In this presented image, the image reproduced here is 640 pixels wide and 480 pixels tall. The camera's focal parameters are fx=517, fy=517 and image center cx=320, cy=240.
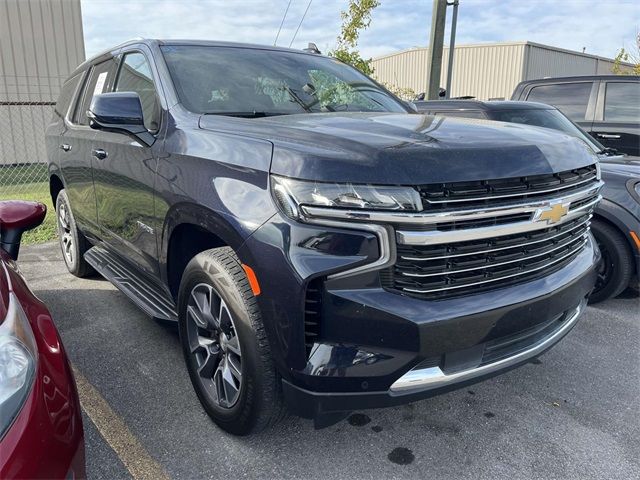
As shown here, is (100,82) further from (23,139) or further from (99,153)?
(23,139)

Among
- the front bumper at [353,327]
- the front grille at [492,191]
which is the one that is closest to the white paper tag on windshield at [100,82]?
the front bumper at [353,327]

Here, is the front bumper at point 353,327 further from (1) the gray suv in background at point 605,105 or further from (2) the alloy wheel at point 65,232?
(1) the gray suv in background at point 605,105

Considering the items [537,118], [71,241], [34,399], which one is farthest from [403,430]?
[537,118]

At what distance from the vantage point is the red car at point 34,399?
130 centimetres

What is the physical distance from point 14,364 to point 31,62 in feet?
42.6

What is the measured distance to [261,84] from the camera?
120 inches

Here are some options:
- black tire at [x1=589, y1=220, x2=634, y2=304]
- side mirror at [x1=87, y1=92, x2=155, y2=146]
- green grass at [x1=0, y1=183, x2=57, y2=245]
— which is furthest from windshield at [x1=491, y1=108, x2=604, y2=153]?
green grass at [x1=0, y1=183, x2=57, y2=245]

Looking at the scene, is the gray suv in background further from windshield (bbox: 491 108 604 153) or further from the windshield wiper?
the windshield wiper

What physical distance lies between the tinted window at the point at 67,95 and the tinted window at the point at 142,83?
48.5 inches

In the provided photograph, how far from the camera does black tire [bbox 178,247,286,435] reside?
6.78ft

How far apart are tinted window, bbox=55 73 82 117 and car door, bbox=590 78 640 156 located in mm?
6527

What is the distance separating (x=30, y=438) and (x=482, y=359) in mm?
1596

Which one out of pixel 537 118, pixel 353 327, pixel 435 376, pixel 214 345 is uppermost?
pixel 537 118

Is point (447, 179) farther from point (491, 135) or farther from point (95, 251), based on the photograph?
point (95, 251)
